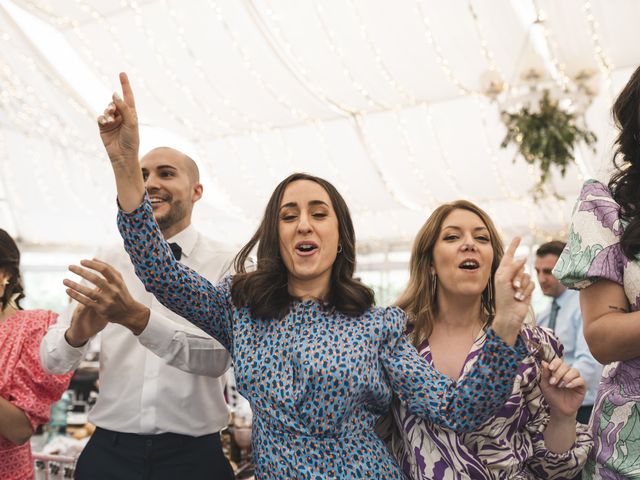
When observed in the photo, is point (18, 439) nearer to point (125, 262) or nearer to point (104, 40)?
point (125, 262)

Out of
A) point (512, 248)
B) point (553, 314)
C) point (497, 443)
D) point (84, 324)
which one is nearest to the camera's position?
point (512, 248)

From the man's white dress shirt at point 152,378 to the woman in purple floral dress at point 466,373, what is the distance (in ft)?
1.62

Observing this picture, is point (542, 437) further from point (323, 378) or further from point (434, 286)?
point (323, 378)

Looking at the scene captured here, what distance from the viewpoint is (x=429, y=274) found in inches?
68.3

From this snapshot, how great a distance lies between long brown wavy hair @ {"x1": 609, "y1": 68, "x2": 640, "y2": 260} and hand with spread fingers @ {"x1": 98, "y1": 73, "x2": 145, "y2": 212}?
1035 millimetres

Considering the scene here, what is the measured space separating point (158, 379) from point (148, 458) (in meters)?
0.21

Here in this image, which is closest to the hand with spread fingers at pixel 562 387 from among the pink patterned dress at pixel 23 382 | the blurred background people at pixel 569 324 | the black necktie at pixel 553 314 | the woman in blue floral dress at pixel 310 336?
the woman in blue floral dress at pixel 310 336

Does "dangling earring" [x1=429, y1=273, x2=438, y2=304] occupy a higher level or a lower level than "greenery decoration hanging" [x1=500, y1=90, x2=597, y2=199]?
lower

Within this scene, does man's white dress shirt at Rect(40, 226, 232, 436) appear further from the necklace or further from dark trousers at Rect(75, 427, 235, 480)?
the necklace

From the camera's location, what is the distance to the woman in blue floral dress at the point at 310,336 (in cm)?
124

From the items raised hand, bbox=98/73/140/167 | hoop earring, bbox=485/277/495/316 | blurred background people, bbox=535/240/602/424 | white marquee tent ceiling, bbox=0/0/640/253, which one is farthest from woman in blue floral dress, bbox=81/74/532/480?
white marquee tent ceiling, bbox=0/0/640/253

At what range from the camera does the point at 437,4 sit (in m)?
5.36

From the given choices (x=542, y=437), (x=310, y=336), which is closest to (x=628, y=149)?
(x=542, y=437)

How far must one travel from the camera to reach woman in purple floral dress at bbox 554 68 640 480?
48.8 inches
